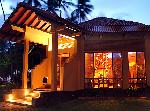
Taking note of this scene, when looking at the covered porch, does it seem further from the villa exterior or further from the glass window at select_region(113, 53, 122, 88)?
the glass window at select_region(113, 53, 122, 88)

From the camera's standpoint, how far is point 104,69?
22453mm

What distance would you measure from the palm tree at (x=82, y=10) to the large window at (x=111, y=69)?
2397 centimetres

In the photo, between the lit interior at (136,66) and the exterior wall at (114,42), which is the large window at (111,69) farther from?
the exterior wall at (114,42)

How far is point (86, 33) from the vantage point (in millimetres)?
20828

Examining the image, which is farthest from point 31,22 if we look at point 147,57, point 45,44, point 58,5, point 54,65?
point 58,5

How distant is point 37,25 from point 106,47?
5.23m

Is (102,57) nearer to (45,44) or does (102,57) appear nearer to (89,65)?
(89,65)

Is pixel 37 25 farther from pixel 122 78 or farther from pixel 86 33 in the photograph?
pixel 122 78

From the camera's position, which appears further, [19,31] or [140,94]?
[140,94]

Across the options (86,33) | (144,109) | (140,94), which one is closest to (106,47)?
(86,33)

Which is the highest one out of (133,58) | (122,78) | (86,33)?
(86,33)

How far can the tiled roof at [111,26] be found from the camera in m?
22.3

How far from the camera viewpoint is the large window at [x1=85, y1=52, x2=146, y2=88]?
2231cm

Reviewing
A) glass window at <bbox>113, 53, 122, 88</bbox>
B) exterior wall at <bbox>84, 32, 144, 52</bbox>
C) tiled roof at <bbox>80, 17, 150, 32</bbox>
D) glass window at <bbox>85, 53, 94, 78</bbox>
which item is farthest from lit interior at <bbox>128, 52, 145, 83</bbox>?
glass window at <bbox>85, 53, 94, 78</bbox>
